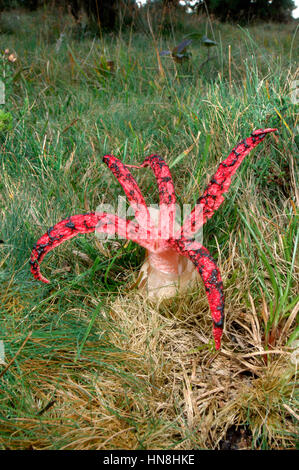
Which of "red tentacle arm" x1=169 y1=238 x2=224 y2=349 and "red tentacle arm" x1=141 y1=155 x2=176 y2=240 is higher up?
"red tentacle arm" x1=141 y1=155 x2=176 y2=240

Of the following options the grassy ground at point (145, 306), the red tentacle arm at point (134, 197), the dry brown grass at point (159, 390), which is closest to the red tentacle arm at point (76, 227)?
the red tentacle arm at point (134, 197)

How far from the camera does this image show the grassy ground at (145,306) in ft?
4.05

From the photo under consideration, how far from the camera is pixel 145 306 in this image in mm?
1560

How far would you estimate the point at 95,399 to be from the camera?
126 cm

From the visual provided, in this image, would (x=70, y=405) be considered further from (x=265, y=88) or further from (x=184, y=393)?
(x=265, y=88)

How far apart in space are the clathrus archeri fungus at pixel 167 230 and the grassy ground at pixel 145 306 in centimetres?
17

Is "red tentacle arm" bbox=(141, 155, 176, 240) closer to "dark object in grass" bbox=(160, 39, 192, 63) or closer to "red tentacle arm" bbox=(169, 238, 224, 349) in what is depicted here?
"red tentacle arm" bbox=(169, 238, 224, 349)

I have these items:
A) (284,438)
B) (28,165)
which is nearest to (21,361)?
(284,438)

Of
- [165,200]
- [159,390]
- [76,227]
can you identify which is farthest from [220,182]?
[159,390]

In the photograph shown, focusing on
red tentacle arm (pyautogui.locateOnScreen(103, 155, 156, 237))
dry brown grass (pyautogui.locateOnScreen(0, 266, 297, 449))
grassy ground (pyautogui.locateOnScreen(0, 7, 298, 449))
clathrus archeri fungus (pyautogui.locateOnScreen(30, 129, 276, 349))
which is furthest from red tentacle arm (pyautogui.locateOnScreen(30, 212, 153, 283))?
dry brown grass (pyautogui.locateOnScreen(0, 266, 297, 449))

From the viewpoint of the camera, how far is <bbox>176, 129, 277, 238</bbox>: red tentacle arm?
4.53ft

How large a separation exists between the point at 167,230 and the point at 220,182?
0.26 metres

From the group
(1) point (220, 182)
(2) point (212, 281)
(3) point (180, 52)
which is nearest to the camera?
(2) point (212, 281)

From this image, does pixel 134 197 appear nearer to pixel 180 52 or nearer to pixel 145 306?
pixel 145 306
